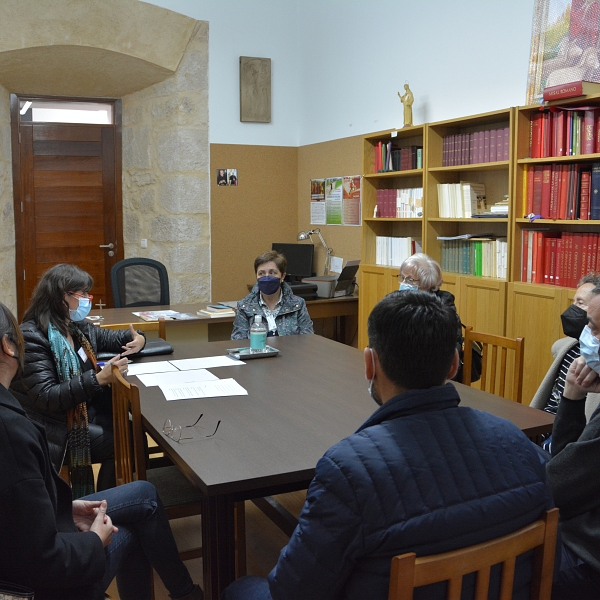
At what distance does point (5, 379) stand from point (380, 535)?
3.05ft

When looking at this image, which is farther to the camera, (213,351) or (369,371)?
(213,351)

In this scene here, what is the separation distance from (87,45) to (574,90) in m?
4.00

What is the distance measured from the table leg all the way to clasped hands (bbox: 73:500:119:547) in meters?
0.25

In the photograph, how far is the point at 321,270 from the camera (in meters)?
6.79

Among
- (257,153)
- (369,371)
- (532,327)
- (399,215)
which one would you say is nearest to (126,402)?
(369,371)

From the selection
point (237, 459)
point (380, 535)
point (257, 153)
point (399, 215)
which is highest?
point (257, 153)

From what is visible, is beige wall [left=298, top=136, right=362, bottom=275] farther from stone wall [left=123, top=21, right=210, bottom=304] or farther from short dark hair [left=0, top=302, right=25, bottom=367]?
short dark hair [left=0, top=302, right=25, bottom=367]

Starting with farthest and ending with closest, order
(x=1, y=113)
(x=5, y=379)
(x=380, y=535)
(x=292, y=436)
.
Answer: (x=1, y=113)
(x=292, y=436)
(x=5, y=379)
(x=380, y=535)

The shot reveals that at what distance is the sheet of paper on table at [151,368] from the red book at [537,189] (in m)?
2.28

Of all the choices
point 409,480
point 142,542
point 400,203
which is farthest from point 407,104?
point 409,480

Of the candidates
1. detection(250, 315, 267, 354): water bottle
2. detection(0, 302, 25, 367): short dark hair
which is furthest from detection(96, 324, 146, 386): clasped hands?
detection(0, 302, 25, 367): short dark hair

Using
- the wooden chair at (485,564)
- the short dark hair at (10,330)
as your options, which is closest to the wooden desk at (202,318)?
the short dark hair at (10,330)

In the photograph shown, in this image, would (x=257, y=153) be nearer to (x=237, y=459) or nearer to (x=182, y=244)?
(x=182, y=244)

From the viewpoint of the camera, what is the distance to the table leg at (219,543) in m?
1.94
